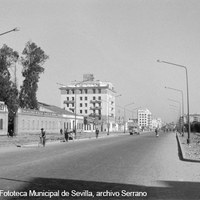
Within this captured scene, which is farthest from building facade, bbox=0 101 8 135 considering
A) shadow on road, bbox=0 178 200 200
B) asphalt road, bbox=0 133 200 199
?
shadow on road, bbox=0 178 200 200

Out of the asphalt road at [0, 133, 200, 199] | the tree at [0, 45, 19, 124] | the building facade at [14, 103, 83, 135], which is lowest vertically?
the asphalt road at [0, 133, 200, 199]

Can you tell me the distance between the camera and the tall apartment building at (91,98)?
152 m

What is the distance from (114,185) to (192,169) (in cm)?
552

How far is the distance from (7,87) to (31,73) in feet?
22.8

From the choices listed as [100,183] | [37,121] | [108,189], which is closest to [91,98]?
[37,121]

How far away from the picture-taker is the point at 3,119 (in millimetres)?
59688

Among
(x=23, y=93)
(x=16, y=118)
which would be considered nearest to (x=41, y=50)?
(x=23, y=93)

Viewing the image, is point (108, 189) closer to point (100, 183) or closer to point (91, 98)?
point (100, 183)

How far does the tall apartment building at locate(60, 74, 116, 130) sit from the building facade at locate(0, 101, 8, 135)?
3488 inches

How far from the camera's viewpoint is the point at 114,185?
35.0ft

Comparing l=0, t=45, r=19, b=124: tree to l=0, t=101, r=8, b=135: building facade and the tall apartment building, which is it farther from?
the tall apartment building

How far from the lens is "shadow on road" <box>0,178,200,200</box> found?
9055 mm

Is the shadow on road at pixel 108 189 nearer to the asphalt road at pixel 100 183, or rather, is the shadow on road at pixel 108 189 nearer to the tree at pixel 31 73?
the asphalt road at pixel 100 183

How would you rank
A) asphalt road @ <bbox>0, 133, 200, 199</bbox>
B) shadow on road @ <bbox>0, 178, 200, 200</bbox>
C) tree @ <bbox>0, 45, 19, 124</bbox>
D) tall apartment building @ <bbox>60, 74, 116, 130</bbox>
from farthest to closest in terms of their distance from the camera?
1. tall apartment building @ <bbox>60, 74, 116, 130</bbox>
2. tree @ <bbox>0, 45, 19, 124</bbox>
3. asphalt road @ <bbox>0, 133, 200, 199</bbox>
4. shadow on road @ <bbox>0, 178, 200, 200</bbox>
